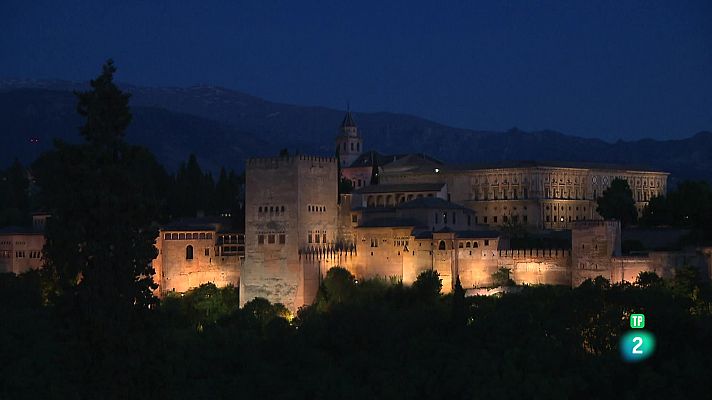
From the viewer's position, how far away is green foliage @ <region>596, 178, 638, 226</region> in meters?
65.6

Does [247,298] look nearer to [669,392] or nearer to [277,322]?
[277,322]

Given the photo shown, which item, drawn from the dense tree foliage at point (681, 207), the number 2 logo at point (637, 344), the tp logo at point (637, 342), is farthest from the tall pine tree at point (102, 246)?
the dense tree foliage at point (681, 207)

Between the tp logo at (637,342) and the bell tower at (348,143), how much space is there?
167 feet

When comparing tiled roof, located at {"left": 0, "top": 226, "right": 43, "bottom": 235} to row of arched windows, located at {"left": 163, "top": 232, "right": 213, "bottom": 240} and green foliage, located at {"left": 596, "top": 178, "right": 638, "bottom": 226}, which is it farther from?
green foliage, located at {"left": 596, "top": 178, "right": 638, "bottom": 226}

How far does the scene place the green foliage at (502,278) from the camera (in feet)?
168

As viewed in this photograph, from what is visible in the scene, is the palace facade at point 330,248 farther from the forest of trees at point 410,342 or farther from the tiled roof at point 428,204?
the forest of trees at point 410,342

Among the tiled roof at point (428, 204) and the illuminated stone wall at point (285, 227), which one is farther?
the tiled roof at point (428, 204)

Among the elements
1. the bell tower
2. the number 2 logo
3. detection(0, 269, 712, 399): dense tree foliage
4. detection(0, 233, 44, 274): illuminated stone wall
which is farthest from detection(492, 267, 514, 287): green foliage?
the bell tower

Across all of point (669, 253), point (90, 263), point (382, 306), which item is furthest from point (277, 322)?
point (90, 263)

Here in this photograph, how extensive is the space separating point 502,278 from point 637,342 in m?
8.59

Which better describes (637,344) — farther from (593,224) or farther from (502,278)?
(502,278)

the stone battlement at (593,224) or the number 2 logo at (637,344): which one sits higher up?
the stone battlement at (593,224)

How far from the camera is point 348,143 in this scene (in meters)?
96.0

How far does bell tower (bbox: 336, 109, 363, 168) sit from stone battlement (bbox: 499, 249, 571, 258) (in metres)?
42.8
